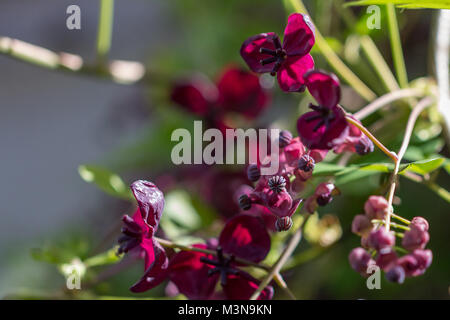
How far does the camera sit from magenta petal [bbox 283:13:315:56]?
32 centimetres

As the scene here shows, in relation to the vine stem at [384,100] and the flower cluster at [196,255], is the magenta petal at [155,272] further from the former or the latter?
the vine stem at [384,100]

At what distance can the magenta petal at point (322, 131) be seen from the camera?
302 millimetres

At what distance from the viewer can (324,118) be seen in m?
0.31

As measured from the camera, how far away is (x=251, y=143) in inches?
22.0

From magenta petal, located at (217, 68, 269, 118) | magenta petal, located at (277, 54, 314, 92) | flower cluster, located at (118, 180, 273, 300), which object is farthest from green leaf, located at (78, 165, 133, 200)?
magenta petal, located at (217, 68, 269, 118)

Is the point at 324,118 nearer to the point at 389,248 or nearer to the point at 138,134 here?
A: the point at 389,248

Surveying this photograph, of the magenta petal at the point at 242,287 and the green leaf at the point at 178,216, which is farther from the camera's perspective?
the green leaf at the point at 178,216

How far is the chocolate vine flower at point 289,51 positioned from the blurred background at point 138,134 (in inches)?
3.8

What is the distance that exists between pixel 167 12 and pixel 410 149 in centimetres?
93

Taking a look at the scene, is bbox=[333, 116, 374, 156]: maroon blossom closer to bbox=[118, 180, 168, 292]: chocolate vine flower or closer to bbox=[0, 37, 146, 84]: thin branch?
bbox=[118, 180, 168, 292]: chocolate vine flower

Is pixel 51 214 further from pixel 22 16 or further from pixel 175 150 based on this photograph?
pixel 175 150

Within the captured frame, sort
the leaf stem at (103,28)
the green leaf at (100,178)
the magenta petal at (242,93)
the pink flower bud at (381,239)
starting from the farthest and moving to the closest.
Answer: the magenta petal at (242,93) < the leaf stem at (103,28) < the green leaf at (100,178) < the pink flower bud at (381,239)

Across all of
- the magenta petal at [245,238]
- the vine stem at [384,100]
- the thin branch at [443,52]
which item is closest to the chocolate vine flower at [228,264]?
the magenta petal at [245,238]

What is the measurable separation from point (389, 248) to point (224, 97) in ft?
1.45
